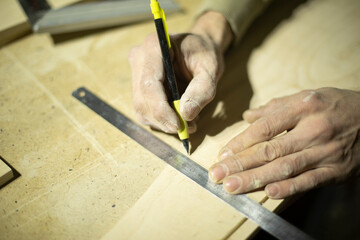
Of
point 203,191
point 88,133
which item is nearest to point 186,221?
point 203,191

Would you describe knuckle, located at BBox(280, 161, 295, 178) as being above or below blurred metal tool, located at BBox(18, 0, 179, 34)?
below

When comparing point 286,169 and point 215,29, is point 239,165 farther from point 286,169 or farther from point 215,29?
point 215,29

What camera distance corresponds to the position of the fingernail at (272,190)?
695mm

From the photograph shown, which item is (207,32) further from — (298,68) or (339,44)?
(339,44)

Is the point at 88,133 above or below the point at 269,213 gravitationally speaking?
above

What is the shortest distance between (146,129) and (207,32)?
0.49m

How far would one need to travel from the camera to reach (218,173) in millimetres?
726

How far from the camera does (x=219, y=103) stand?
3.16ft

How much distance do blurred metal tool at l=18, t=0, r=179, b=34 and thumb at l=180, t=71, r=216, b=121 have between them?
0.69 metres

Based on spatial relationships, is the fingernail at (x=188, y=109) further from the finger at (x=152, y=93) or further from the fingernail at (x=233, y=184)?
the fingernail at (x=233, y=184)

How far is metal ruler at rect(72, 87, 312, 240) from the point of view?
0.65 metres

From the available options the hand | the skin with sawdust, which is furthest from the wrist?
the skin with sawdust

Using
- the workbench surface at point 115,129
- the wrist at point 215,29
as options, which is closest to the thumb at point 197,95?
the workbench surface at point 115,129

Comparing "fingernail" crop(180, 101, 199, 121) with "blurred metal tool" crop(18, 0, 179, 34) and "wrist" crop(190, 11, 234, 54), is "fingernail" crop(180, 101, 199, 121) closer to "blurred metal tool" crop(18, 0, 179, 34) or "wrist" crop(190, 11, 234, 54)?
"wrist" crop(190, 11, 234, 54)
